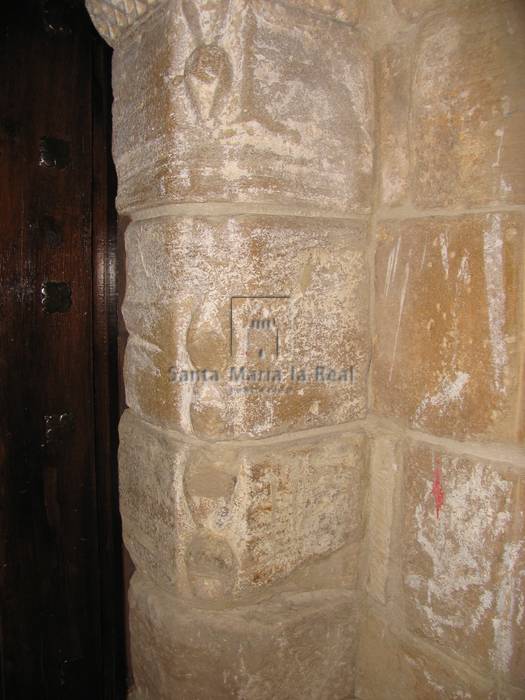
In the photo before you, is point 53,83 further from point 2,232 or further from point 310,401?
point 310,401

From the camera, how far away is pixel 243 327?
27.6 inches

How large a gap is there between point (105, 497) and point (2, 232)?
627 millimetres

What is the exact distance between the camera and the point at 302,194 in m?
0.72

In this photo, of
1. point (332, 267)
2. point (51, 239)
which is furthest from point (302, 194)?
point (51, 239)

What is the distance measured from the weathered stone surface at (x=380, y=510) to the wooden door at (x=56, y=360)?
0.60 meters

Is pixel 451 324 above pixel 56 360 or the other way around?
above

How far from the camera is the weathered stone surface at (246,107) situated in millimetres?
661

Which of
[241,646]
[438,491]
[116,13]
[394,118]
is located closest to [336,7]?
[394,118]

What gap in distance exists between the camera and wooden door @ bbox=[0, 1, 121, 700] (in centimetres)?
89

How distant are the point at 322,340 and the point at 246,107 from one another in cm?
39

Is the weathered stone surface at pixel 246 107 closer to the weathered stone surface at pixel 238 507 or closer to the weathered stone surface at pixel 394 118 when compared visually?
the weathered stone surface at pixel 394 118

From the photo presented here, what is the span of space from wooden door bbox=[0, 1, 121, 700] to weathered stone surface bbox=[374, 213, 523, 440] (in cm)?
63

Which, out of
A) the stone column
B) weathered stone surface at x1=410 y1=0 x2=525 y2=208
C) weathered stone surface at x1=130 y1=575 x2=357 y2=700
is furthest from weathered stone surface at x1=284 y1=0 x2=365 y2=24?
weathered stone surface at x1=130 y1=575 x2=357 y2=700

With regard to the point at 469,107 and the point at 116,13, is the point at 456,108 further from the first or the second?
the point at 116,13
